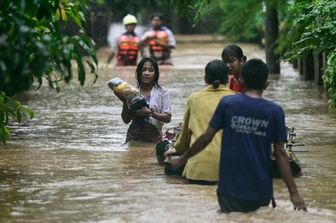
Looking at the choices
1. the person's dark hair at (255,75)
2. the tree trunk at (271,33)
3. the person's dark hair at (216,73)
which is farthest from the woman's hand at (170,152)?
the tree trunk at (271,33)

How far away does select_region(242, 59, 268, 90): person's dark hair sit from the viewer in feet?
25.5

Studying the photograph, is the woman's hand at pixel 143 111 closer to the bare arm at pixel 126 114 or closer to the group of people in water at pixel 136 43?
the bare arm at pixel 126 114

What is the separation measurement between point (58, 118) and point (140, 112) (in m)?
4.28

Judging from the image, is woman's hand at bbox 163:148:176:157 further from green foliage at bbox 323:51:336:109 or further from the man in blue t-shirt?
green foliage at bbox 323:51:336:109

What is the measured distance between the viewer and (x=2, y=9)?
281 inches

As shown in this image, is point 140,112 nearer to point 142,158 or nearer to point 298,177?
point 142,158

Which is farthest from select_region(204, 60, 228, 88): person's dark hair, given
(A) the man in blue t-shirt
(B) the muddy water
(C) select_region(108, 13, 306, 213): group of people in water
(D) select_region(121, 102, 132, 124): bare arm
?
(D) select_region(121, 102, 132, 124): bare arm

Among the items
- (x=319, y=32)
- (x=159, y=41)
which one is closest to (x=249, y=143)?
(x=319, y=32)

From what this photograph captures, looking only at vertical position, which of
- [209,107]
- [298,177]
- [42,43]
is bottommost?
[298,177]

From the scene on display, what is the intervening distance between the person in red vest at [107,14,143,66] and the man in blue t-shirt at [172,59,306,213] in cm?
1837

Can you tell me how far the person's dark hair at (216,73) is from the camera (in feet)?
31.1

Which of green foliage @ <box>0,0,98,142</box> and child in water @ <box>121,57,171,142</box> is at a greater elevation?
green foliage @ <box>0,0,98,142</box>

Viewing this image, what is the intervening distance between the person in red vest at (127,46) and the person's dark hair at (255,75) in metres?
18.3

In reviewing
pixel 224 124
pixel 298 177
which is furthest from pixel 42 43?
pixel 298 177
